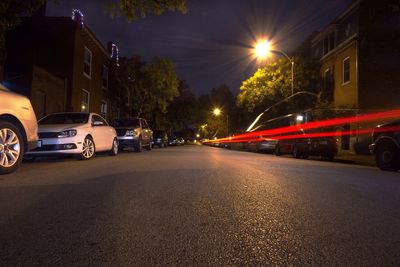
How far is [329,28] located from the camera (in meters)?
32.5

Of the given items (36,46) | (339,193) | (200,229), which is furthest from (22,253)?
(36,46)

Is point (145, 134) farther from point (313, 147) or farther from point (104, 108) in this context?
point (104, 108)

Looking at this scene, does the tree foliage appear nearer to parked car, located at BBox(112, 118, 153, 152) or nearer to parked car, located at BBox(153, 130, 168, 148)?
parked car, located at BBox(153, 130, 168, 148)

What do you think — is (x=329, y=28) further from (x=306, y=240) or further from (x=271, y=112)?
(x=306, y=240)

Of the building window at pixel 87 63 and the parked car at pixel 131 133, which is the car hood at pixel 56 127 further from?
the building window at pixel 87 63

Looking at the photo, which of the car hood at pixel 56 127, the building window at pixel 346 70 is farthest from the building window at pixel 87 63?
the building window at pixel 346 70

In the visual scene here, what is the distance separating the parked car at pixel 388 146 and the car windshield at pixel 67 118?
884cm

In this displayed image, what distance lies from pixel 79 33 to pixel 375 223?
78.5 ft

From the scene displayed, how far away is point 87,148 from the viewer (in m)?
12.6

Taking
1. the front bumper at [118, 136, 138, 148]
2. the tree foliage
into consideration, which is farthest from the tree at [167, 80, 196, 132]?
the front bumper at [118, 136, 138, 148]

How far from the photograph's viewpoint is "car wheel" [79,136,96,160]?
12289 millimetres

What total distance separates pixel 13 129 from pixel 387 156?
9.40 m

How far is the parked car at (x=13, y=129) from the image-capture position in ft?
25.0

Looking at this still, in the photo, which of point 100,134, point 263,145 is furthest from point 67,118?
point 263,145
